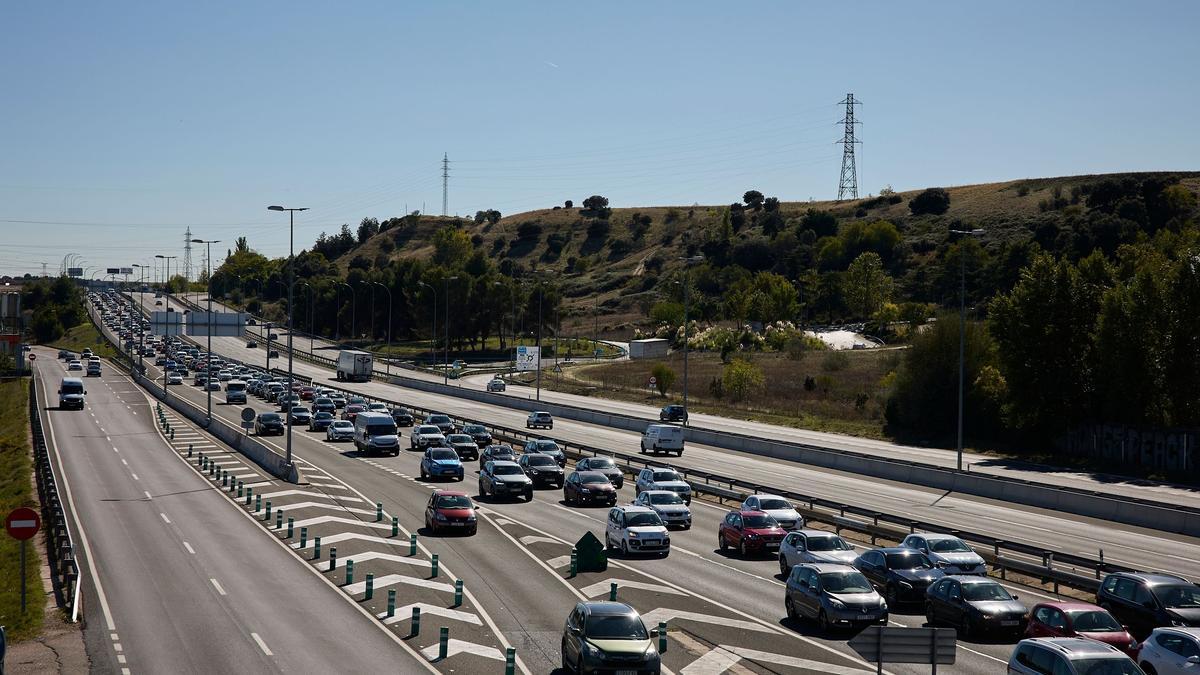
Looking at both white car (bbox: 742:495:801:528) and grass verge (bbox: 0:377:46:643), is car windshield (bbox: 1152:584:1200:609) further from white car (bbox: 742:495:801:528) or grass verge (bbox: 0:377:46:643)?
grass verge (bbox: 0:377:46:643)

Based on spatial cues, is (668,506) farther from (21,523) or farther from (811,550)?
(21,523)

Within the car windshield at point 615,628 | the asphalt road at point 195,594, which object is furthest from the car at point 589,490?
the car windshield at point 615,628

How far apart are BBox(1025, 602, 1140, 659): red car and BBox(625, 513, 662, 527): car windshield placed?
1356cm

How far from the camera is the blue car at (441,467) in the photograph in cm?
4816

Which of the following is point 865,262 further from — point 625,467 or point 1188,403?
point 625,467

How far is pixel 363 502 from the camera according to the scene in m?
41.6

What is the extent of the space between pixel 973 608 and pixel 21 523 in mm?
19045

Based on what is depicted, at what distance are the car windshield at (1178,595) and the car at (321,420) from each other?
2228 inches

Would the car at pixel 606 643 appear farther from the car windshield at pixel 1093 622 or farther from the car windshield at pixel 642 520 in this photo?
the car windshield at pixel 642 520

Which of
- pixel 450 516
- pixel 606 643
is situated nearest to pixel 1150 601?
pixel 606 643

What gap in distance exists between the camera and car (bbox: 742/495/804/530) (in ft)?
112

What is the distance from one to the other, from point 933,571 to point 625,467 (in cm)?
2769

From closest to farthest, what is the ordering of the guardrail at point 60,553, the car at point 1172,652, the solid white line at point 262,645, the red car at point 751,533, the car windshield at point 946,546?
the car at point 1172,652
the solid white line at point 262,645
the guardrail at point 60,553
the car windshield at point 946,546
the red car at point 751,533

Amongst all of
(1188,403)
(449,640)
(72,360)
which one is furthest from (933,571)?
(72,360)
